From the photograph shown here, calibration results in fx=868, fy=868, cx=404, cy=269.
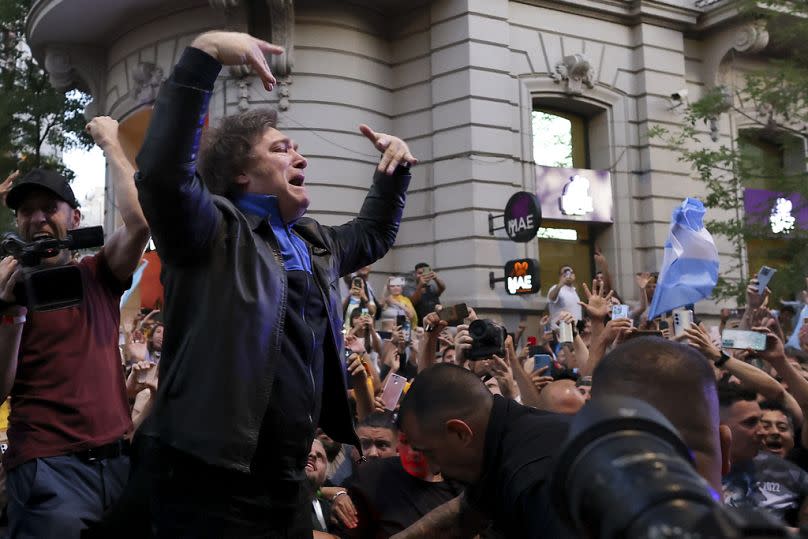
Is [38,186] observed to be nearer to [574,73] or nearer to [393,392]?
[393,392]

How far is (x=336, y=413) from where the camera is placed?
9.12ft

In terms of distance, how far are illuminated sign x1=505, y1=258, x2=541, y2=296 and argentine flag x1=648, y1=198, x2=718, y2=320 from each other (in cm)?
563

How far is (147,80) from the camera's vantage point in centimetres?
1655

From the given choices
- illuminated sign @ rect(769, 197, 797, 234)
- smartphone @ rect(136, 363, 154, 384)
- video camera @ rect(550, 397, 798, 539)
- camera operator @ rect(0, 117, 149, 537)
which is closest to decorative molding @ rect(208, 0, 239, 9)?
illuminated sign @ rect(769, 197, 797, 234)

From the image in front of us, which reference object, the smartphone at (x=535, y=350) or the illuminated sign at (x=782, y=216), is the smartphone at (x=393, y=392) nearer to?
the smartphone at (x=535, y=350)

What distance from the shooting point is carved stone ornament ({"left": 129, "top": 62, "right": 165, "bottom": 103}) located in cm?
1644

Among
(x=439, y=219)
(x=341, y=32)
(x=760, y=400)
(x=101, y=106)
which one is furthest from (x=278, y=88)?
(x=760, y=400)

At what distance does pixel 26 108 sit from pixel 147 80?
750 centimetres

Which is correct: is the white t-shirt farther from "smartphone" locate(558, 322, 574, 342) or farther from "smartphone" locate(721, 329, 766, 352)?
"smartphone" locate(721, 329, 766, 352)

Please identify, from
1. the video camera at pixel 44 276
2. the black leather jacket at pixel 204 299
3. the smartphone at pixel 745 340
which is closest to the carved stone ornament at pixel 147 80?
the smartphone at pixel 745 340

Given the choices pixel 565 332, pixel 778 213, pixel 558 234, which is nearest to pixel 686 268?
pixel 565 332

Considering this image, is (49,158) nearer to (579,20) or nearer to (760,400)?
(579,20)

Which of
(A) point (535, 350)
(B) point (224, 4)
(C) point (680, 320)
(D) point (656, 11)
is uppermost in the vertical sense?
(D) point (656, 11)

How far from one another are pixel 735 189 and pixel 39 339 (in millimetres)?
14649
